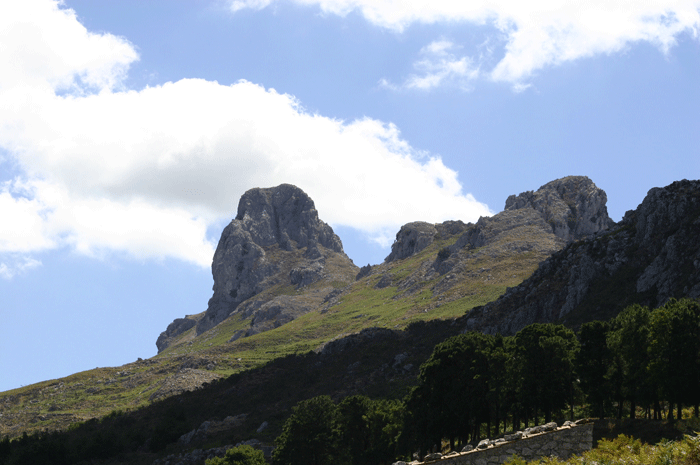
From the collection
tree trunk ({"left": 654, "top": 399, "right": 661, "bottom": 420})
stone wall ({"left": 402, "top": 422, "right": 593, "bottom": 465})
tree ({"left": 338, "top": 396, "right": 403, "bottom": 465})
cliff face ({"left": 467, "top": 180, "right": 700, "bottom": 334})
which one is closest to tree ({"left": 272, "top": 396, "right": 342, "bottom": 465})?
tree ({"left": 338, "top": 396, "right": 403, "bottom": 465})

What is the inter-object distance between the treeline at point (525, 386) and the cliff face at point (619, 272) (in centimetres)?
5118

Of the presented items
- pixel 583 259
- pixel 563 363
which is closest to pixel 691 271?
pixel 583 259

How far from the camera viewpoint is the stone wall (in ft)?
96.3

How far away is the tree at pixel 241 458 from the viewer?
76188 mm

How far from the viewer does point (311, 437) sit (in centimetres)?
7681

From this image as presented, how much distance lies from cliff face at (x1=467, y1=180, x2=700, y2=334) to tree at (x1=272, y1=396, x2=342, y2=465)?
68.0 m

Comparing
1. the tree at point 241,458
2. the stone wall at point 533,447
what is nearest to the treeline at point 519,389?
the tree at point 241,458

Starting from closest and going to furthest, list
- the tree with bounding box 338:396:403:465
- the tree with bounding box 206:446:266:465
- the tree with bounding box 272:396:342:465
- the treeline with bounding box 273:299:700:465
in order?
the treeline with bounding box 273:299:700:465
the tree with bounding box 338:396:403:465
the tree with bounding box 272:396:342:465
the tree with bounding box 206:446:266:465

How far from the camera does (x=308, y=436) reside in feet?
253

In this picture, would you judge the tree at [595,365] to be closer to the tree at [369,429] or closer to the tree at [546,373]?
the tree at [546,373]

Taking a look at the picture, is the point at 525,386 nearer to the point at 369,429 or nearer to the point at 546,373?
the point at 546,373

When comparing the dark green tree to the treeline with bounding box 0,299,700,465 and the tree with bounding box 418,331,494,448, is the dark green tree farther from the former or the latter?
the tree with bounding box 418,331,494,448

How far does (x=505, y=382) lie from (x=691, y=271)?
68202 millimetres

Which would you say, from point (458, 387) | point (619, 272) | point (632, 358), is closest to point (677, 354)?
point (632, 358)
